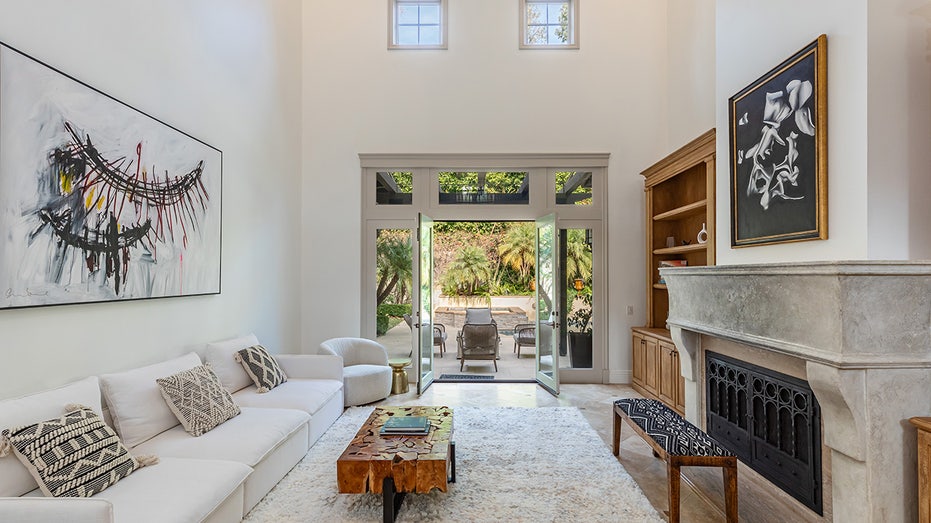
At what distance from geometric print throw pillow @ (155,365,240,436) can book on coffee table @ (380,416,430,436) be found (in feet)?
3.76

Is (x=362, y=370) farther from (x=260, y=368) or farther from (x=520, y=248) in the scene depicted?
(x=520, y=248)

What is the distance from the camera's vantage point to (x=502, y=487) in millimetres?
3184

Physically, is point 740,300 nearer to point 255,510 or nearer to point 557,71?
point 255,510

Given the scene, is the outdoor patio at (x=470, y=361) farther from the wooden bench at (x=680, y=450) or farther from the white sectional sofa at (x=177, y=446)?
the wooden bench at (x=680, y=450)

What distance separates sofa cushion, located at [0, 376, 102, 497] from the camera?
6.66ft

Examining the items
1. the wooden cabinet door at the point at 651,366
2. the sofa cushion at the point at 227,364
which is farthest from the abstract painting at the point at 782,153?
the sofa cushion at the point at 227,364

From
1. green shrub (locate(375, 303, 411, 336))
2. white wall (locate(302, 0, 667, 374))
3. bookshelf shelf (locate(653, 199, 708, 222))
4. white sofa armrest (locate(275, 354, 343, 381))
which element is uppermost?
white wall (locate(302, 0, 667, 374))

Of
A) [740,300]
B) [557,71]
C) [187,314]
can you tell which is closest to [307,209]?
[187,314]

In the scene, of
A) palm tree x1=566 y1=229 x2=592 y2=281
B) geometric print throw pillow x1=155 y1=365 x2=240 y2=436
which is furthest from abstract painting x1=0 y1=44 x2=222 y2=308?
palm tree x1=566 y1=229 x2=592 y2=281

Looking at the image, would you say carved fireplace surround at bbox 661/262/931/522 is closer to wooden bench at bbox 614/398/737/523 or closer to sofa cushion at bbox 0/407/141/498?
wooden bench at bbox 614/398/737/523

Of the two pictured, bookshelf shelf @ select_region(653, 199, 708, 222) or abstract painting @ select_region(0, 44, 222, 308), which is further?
bookshelf shelf @ select_region(653, 199, 708, 222)

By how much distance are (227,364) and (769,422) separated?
13.9 feet

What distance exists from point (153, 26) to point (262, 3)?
2146mm

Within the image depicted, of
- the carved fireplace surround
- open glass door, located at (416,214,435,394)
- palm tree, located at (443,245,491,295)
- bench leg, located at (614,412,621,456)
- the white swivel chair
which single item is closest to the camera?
the carved fireplace surround
